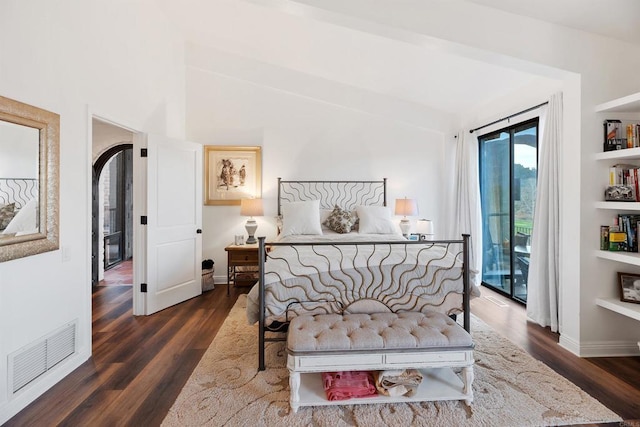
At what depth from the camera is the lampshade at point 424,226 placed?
462 centimetres

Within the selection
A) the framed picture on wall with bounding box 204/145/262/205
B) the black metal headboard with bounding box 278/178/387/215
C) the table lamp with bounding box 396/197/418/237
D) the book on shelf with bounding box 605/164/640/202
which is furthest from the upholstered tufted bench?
the framed picture on wall with bounding box 204/145/262/205

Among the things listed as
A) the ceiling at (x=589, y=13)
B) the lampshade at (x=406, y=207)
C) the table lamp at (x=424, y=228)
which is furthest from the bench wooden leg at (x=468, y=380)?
the lampshade at (x=406, y=207)

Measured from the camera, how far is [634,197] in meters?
2.54

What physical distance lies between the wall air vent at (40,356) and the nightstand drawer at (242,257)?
202 centimetres

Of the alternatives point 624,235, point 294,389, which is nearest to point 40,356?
point 294,389

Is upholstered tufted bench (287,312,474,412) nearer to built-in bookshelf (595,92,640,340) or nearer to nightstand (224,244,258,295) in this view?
built-in bookshelf (595,92,640,340)

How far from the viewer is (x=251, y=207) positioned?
4.60 metres

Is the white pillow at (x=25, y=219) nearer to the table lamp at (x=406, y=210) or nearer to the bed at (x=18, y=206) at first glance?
the bed at (x=18, y=206)

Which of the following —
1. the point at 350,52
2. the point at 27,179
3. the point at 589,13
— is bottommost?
the point at 27,179

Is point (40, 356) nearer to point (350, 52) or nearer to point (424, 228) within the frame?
point (350, 52)

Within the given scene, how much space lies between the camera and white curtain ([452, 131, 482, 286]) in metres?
4.54

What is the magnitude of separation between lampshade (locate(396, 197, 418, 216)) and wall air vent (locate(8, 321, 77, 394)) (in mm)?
3968

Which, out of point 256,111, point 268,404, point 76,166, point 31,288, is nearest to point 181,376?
point 268,404

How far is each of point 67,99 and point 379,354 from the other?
9.70 ft
